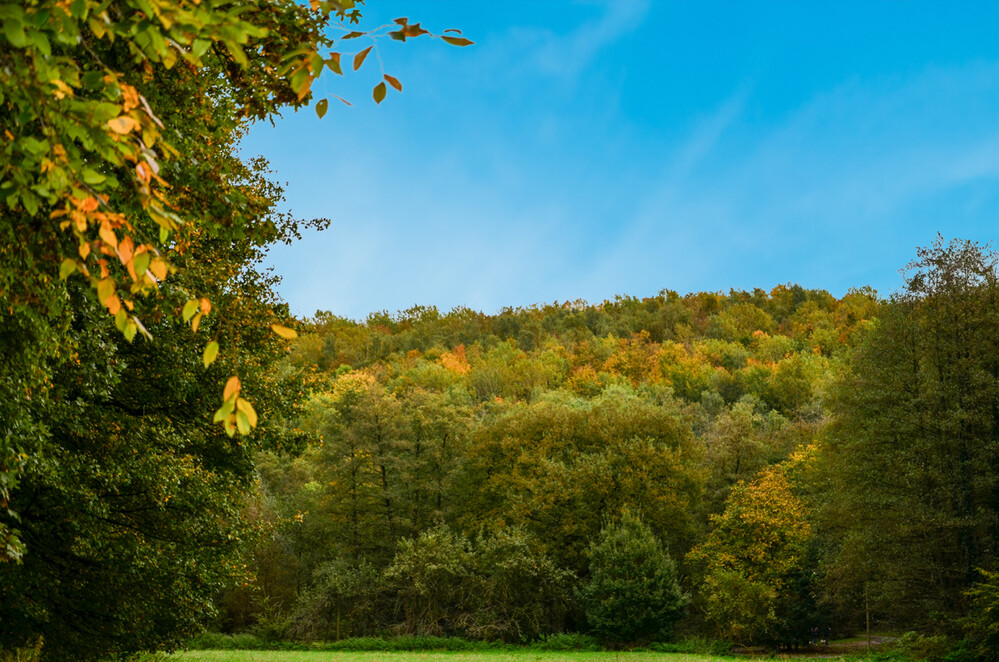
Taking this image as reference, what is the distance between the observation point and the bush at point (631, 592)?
113 ft

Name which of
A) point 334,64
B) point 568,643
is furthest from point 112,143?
point 568,643

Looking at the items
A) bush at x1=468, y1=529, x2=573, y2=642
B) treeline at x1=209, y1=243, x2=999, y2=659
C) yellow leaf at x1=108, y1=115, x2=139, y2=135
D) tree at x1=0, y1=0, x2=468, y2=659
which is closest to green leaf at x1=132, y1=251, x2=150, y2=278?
tree at x1=0, y1=0, x2=468, y2=659

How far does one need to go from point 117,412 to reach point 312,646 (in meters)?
28.6

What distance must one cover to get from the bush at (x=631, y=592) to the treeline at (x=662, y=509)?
103 mm

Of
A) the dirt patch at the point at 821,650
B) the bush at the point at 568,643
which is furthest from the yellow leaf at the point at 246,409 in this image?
the bush at the point at 568,643

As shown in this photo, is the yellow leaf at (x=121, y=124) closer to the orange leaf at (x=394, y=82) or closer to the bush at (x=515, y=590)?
the orange leaf at (x=394, y=82)

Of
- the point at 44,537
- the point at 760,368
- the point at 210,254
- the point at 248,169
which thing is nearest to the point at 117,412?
the point at 44,537

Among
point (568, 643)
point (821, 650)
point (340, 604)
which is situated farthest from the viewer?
point (340, 604)

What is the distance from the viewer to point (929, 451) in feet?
85.6

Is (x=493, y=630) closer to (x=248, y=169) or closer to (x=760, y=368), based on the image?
(x=248, y=169)

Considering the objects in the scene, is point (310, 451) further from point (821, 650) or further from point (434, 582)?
point (821, 650)

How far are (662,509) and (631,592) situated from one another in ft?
23.4

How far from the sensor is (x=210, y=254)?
1298 centimetres

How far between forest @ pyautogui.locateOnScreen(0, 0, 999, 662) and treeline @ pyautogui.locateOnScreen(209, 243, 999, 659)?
0.50 ft
